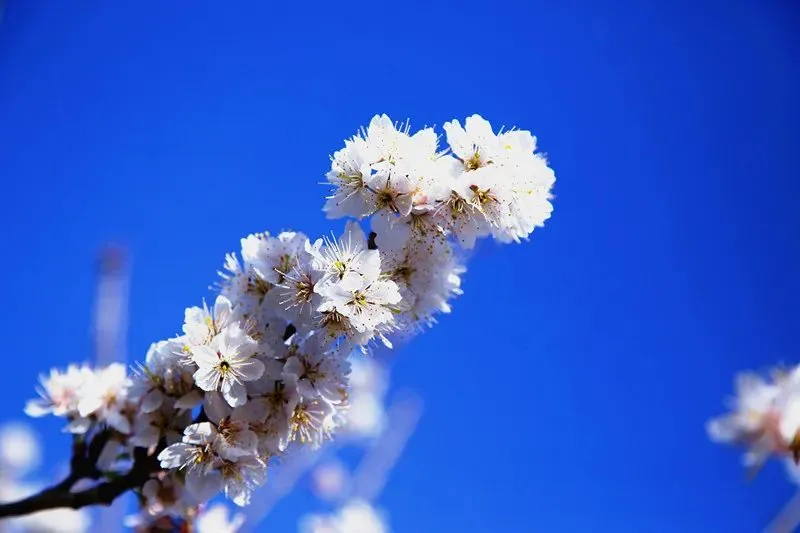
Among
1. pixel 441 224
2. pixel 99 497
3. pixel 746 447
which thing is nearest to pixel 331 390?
pixel 441 224

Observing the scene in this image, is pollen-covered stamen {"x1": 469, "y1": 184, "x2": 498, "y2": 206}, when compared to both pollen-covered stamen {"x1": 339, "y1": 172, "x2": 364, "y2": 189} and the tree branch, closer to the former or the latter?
pollen-covered stamen {"x1": 339, "y1": 172, "x2": 364, "y2": 189}

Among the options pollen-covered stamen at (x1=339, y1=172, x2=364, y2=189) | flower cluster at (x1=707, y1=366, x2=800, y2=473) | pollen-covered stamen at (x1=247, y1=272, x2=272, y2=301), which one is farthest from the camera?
flower cluster at (x1=707, y1=366, x2=800, y2=473)

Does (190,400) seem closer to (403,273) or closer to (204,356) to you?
(204,356)

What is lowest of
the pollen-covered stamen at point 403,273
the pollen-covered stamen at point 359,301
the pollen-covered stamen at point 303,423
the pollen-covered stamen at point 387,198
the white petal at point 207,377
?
the pollen-covered stamen at point 303,423

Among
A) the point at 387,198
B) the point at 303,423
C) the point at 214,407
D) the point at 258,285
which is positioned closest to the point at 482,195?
the point at 387,198

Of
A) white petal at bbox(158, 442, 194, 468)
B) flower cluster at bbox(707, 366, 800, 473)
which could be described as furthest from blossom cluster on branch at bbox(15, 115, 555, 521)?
flower cluster at bbox(707, 366, 800, 473)

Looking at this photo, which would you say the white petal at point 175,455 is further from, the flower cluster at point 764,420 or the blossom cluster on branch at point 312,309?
the flower cluster at point 764,420

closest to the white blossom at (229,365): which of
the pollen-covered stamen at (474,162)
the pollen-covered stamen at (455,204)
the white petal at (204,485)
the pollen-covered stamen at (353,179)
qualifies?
the white petal at (204,485)

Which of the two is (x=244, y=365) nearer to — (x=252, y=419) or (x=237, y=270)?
(x=252, y=419)

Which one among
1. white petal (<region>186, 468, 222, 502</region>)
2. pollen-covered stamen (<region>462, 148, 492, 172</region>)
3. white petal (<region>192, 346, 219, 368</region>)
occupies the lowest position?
white petal (<region>186, 468, 222, 502</region>)
